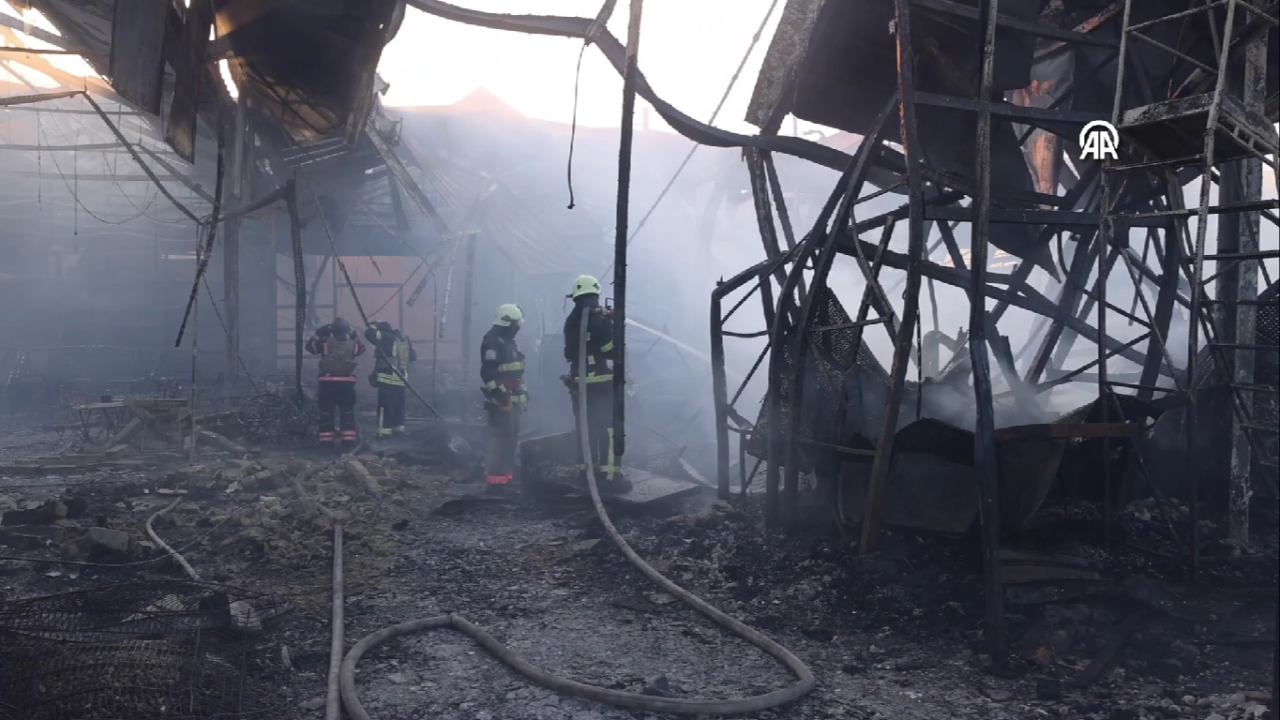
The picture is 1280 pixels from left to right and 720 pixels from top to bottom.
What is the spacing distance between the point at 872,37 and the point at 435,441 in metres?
8.58

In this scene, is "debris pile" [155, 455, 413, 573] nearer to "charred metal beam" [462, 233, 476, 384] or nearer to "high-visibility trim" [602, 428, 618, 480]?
"high-visibility trim" [602, 428, 618, 480]

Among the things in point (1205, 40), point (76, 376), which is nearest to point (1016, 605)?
point (1205, 40)

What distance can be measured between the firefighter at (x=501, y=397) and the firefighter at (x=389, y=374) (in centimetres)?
325

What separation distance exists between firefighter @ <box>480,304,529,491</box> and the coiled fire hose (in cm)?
413

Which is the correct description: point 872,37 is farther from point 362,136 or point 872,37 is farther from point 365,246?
point 365,246

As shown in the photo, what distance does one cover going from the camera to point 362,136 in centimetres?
1453

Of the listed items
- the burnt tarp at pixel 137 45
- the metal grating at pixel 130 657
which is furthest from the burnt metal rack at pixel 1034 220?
the burnt tarp at pixel 137 45

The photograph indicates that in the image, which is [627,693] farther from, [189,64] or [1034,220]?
[189,64]

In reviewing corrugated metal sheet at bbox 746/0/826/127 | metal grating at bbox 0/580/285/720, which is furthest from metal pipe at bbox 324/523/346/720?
corrugated metal sheet at bbox 746/0/826/127

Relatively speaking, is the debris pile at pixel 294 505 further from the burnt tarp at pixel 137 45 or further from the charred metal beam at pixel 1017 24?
the charred metal beam at pixel 1017 24

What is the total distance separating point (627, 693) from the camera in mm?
4312

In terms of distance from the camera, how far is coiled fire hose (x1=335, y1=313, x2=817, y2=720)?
4.16 metres

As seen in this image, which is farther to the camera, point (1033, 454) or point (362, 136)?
point (362, 136)

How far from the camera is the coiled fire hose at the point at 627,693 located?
13.6 feet
